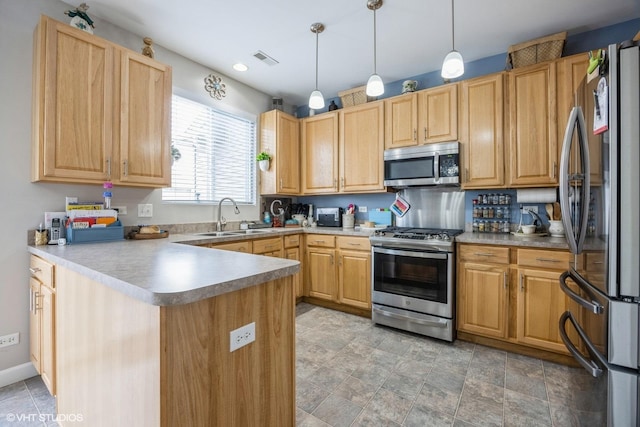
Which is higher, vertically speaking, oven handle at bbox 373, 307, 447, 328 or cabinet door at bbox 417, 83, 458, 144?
cabinet door at bbox 417, 83, 458, 144

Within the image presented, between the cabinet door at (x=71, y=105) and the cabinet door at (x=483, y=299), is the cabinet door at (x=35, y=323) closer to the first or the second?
the cabinet door at (x=71, y=105)

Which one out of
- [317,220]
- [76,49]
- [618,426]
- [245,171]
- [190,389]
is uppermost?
[76,49]

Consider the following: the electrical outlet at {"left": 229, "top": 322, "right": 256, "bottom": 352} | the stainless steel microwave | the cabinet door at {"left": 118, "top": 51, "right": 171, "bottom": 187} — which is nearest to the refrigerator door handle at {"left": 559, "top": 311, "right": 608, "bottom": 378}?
the electrical outlet at {"left": 229, "top": 322, "right": 256, "bottom": 352}

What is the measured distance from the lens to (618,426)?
104 cm

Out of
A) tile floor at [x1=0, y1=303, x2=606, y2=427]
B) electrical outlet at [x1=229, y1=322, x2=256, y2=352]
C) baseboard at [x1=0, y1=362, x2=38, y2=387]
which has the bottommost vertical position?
tile floor at [x1=0, y1=303, x2=606, y2=427]

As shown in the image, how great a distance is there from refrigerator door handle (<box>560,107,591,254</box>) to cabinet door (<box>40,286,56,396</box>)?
2771 millimetres

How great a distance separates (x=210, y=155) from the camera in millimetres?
3330

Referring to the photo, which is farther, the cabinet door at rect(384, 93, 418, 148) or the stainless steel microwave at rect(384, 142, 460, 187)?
the cabinet door at rect(384, 93, 418, 148)

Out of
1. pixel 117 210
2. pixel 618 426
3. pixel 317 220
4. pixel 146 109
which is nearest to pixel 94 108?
pixel 146 109

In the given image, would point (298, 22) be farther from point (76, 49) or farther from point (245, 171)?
point (245, 171)

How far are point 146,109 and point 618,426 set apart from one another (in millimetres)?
3242

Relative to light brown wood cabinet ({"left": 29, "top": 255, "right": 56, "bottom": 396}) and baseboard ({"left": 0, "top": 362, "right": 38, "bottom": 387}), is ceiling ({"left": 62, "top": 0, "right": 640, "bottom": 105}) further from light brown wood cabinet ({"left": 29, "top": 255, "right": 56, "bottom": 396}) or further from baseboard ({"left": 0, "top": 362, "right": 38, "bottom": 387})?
baseboard ({"left": 0, "top": 362, "right": 38, "bottom": 387})

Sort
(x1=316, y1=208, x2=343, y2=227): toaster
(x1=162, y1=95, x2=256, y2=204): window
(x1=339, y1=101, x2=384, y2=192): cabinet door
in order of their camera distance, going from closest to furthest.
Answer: (x1=162, y1=95, x2=256, y2=204): window → (x1=339, y1=101, x2=384, y2=192): cabinet door → (x1=316, y1=208, x2=343, y2=227): toaster

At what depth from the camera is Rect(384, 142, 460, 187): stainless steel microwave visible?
2.85 metres
